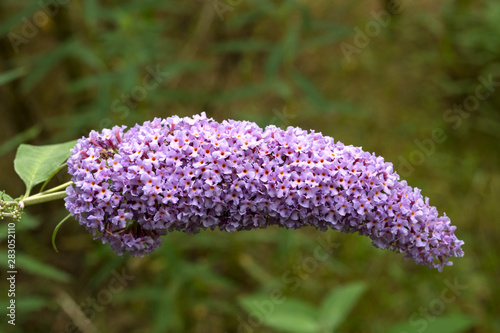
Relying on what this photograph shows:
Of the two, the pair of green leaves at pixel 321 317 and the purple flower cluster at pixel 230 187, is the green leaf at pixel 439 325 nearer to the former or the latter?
the pair of green leaves at pixel 321 317

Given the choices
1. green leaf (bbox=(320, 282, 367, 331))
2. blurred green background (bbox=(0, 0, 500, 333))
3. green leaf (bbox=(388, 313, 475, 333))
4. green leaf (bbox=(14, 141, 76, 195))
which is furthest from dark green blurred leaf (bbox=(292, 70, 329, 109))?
green leaf (bbox=(14, 141, 76, 195))

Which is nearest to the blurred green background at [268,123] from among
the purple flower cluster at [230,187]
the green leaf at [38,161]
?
the green leaf at [38,161]

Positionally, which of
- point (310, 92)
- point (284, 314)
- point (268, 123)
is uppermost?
point (310, 92)

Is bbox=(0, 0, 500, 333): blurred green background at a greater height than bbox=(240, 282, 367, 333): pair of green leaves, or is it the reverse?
bbox=(0, 0, 500, 333): blurred green background

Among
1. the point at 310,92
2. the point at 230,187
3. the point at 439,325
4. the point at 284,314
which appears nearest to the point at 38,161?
the point at 230,187

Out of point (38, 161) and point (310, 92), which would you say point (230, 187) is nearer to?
point (38, 161)

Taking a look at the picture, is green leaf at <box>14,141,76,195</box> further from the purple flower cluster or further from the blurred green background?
the blurred green background

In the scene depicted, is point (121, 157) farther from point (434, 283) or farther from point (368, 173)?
point (434, 283)
